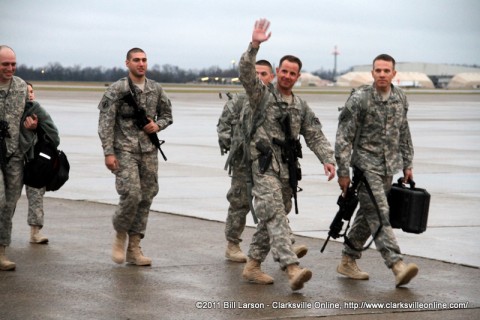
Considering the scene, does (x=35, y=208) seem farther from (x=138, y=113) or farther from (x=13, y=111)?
(x=138, y=113)

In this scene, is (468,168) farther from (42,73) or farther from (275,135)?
(42,73)

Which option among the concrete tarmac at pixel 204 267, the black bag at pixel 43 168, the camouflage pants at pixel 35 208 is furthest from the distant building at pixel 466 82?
the black bag at pixel 43 168

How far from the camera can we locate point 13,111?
840 centimetres

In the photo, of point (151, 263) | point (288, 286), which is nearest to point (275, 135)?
point (288, 286)

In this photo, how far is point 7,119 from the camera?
837 centimetres

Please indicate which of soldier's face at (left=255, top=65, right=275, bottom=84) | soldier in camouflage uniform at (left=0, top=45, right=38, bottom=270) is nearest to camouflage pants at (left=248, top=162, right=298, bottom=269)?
soldier's face at (left=255, top=65, right=275, bottom=84)

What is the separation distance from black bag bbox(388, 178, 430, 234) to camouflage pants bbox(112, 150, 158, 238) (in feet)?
6.83

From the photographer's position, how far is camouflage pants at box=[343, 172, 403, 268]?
794 cm

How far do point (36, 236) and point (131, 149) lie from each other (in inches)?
71.1

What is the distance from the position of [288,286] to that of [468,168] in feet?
35.0

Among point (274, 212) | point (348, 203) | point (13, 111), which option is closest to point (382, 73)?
point (348, 203)

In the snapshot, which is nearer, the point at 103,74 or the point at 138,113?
the point at 138,113

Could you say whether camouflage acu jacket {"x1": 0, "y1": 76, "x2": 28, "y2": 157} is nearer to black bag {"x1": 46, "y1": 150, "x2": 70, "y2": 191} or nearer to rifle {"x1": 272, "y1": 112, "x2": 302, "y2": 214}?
black bag {"x1": 46, "y1": 150, "x2": 70, "y2": 191}

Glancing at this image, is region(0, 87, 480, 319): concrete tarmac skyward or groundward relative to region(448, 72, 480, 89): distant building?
skyward
